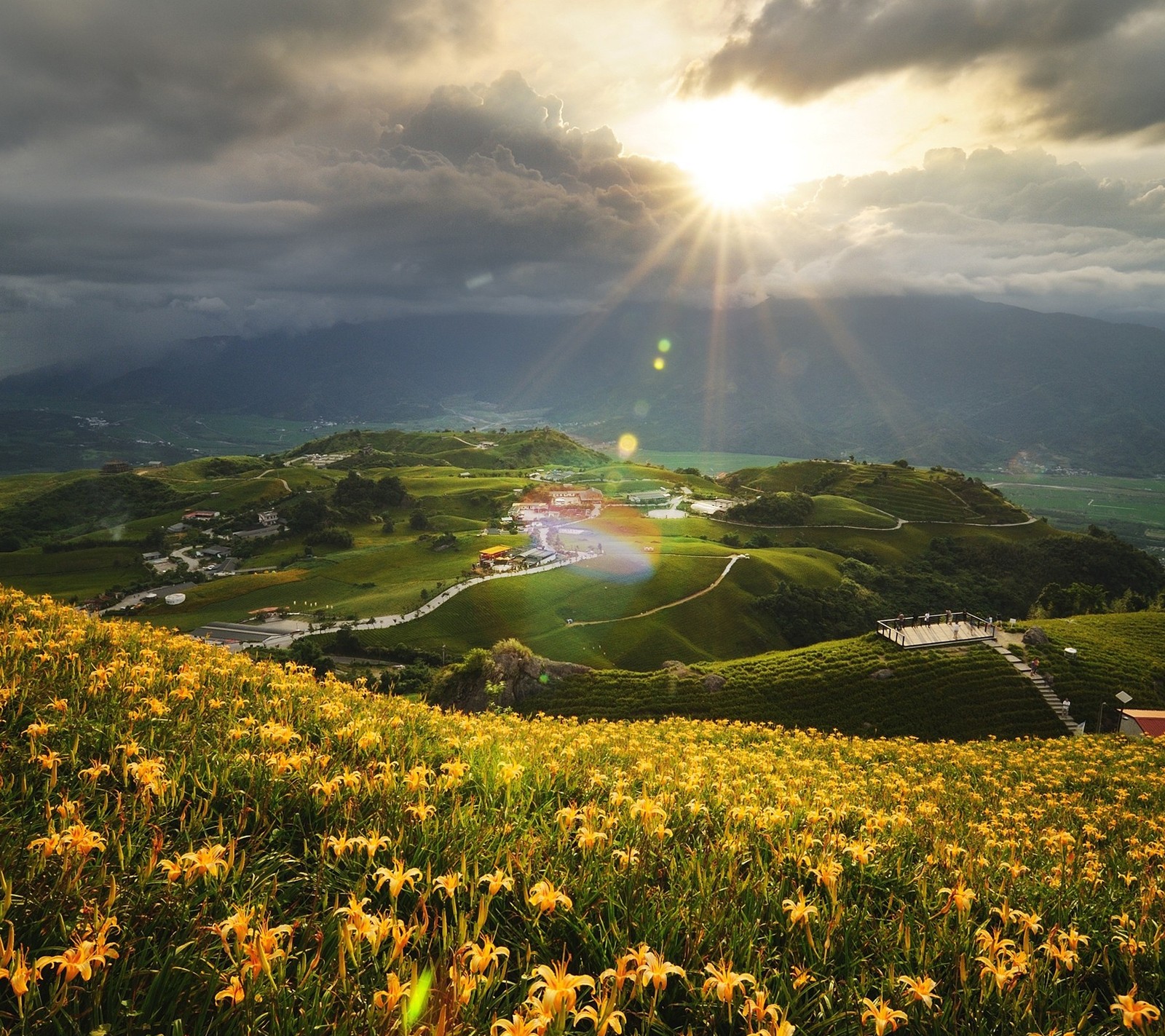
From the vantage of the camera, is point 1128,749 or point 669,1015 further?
point 1128,749

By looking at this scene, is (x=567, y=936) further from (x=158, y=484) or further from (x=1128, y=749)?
(x=158, y=484)

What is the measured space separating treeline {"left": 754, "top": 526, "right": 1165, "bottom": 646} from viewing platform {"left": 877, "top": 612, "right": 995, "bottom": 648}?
3116 centimetres

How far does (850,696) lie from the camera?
43.9m

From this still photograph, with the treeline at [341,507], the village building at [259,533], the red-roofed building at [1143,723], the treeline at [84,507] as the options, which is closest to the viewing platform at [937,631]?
the red-roofed building at [1143,723]

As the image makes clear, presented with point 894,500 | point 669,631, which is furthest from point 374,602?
point 894,500

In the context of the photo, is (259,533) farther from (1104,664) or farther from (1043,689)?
(1104,664)

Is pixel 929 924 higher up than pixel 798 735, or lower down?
higher up

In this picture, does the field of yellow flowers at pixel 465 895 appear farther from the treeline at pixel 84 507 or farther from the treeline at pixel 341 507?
the treeline at pixel 84 507

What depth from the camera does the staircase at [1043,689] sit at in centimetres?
4044

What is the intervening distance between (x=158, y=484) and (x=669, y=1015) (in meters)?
244

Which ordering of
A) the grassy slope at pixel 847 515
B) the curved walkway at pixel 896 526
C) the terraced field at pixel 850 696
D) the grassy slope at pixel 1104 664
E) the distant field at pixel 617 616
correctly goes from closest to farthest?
the terraced field at pixel 850 696, the grassy slope at pixel 1104 664, the distant field at pixel 617 616, the curved walkway at pixel 896 526, the grassy slope at pixel 847 515

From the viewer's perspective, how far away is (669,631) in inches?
3059

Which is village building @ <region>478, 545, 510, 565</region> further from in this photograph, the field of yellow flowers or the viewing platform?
the field of yellow flowers

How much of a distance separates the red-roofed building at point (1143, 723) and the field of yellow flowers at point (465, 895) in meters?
38.0
